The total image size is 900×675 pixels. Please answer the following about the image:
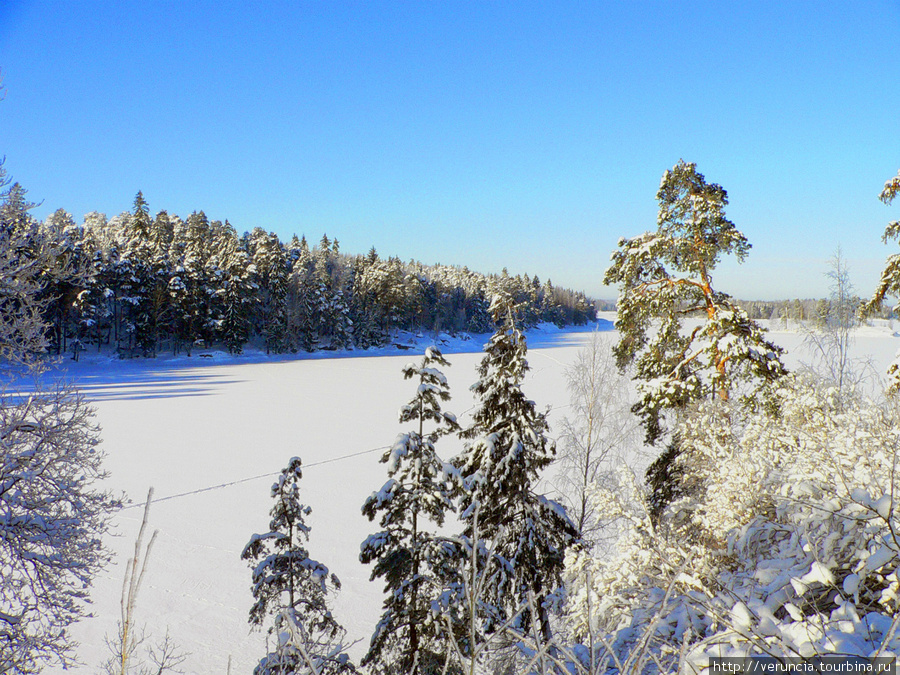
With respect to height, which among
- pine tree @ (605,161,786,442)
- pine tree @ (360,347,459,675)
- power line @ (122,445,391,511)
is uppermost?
pine tree @ (605,161,786,442)

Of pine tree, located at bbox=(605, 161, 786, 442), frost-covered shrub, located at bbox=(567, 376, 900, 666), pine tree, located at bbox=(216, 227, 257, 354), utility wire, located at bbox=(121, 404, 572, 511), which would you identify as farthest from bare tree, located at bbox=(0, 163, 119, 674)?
pine tree, located at bbox=(216, 227, 257, 354)

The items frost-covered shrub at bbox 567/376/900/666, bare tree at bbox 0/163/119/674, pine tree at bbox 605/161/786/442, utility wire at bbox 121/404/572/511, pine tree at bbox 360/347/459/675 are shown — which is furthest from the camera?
utility wire at bbox 121/404/572/511

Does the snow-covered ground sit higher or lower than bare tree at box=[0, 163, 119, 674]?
lower

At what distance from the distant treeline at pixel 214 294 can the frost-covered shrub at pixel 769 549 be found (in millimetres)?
32215

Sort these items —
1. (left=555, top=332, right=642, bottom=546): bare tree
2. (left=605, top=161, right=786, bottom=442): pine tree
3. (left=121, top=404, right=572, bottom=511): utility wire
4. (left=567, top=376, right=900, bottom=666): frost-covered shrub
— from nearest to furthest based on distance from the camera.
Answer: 1. (left=567, top=376, right=900, bottom=666): frost-covered shrub
2. (left=605, top=161, right=786, bottom=442): pine tree
3. (left=555, top=332, right=642, bottom=546): bare tree
4. (left=121, top=404, right=572, bottom=511): utility wire

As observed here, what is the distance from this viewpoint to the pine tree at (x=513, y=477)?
895 centimetres

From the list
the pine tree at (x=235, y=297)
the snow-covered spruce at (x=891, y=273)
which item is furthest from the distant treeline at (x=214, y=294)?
the snow-covered spruce at (x=891, y=273)

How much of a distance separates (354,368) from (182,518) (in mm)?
32791

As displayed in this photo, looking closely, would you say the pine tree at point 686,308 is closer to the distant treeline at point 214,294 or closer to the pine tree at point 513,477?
the pine tree at point 513,477

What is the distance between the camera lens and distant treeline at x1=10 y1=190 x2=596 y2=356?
47.8m

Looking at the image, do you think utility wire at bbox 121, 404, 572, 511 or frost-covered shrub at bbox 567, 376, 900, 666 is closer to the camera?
frost-covered shrub at bbox 567, 376, 900, 666

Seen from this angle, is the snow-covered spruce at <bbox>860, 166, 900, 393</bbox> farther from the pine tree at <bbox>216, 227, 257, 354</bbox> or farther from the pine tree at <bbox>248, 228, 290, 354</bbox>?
the pine tree at <bbox>248, 228, 290, 354</bbox>

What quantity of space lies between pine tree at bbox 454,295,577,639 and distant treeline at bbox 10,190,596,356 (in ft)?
102

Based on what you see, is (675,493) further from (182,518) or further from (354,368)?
(354,368)
